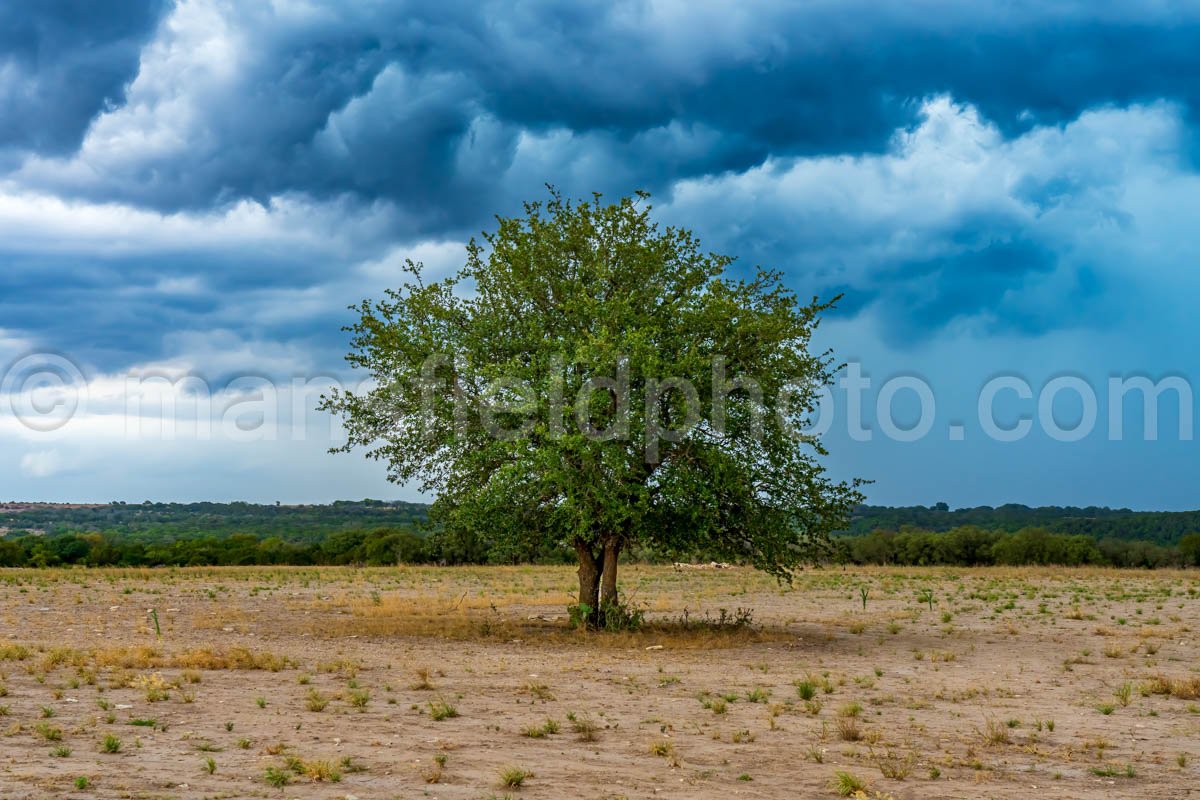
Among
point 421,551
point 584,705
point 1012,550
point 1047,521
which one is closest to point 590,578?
point 584,705

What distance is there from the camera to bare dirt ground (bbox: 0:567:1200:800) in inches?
458

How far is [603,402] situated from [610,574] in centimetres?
591

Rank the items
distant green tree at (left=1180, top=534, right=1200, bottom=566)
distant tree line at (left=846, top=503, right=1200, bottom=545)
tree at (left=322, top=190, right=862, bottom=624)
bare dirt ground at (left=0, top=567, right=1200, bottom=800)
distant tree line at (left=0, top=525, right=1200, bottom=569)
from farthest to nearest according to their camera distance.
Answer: distant tree line at (left=846, top=503, right=1200, bottom=545), distant green tree at (left=1180, top=534, right=1200, bottom=566), distant tree line at (left=0, top=525, right=1200, bottom=569), tree at (left=322, top=190, right=862, bottom=624), bare dirt ground at (left=0, top=567, right=1200, bottom=800)

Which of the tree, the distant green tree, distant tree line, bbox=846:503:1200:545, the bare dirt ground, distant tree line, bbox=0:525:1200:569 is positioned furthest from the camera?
distant tree line, bbox=846:503:1200:545

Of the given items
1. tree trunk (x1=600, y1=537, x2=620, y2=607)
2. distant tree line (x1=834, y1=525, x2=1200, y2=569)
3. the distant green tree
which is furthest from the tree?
the distant green tree

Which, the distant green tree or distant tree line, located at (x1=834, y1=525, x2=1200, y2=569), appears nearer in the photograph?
distant tree line, located at (x1=834, y1=525, x2=1200, y2=569)

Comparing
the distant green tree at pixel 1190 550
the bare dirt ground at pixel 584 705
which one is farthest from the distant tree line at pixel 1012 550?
the bare dirt ground at pixel 584 705

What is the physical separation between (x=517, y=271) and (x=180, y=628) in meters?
12.9

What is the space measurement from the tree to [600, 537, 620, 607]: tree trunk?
54 millimetres

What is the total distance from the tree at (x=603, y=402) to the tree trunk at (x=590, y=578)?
0.06 metres

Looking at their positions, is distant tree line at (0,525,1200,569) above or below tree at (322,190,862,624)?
below

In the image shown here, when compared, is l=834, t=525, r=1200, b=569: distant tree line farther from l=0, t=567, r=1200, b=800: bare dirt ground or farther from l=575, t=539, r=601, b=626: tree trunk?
l=575, t=539, r=601, b=626: tree trunk

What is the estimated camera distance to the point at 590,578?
28.0m

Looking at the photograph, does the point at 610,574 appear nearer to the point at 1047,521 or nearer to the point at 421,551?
the point at 421,551
